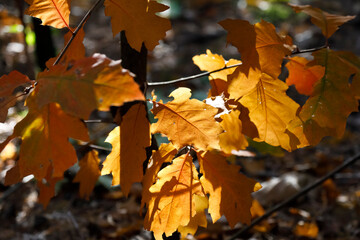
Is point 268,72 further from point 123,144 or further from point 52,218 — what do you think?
point 52,218

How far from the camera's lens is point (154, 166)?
86 centimetres

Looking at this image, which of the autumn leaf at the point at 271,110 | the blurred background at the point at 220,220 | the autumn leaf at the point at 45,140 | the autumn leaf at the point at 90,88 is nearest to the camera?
the autumn leaf at the point at 90,88

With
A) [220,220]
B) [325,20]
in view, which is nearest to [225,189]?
[325,20]

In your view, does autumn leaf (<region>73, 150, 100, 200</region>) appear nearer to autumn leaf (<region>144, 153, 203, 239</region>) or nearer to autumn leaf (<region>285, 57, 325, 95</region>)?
autumn leaf (<region>144, 153, 203, 239</region>)

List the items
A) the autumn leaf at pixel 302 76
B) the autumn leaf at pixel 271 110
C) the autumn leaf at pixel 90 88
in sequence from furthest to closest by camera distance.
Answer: the autumn leaf at pixel 302 76, the autumn leaf at pixel 271 110, the autumn leaf at pixel 90 88

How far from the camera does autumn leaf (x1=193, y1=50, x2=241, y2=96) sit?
3.28 ft

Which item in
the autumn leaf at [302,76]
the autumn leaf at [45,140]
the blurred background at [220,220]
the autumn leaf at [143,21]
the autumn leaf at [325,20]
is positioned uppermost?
the autumn leaf at [143,21]

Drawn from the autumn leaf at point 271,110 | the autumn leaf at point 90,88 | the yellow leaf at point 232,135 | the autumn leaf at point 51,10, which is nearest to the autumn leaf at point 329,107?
the autumn leaf at point 271,110

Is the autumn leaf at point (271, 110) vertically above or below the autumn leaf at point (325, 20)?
below

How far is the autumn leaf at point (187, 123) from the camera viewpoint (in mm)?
759

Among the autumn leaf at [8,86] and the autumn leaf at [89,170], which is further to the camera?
the autumn leaf at [89,170]

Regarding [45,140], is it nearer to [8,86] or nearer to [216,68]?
[8,86]

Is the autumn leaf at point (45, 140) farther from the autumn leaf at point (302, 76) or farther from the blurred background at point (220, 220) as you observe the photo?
the autumn leaf at point (302, 76)

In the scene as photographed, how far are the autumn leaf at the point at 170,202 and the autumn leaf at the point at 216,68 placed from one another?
31cm
